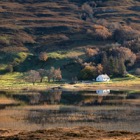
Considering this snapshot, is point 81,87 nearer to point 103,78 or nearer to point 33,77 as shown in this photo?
point 103,78

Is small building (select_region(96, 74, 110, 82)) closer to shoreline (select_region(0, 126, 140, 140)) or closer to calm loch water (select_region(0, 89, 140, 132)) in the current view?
calm loch water (select_region(0, 89, 140, 132))

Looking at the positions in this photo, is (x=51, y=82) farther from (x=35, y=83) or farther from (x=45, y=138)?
(x=45, y=138)

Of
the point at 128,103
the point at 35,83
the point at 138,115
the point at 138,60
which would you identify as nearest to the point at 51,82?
the point at 35,83

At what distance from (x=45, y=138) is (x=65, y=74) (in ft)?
451

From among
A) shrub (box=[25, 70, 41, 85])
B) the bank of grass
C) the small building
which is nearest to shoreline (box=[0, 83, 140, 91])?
the bank of grass

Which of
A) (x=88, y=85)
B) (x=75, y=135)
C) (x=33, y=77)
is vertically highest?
(x=75, y=135)

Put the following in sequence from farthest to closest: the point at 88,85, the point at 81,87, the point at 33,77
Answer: the point at 33,77, the point at 88,85, the point at 81,87

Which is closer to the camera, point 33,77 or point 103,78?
point 103,78

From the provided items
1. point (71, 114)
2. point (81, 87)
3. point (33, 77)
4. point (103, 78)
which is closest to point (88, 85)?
point (81, 87)

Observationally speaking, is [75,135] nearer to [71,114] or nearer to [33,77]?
[71,114]

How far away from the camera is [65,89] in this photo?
461 feet

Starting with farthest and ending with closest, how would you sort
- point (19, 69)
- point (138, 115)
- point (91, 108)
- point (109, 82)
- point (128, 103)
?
1. point (19, 69)
2. point (109, 82)
3. point (128, 103)
4. point (91, 108)
5. point (138, 115)

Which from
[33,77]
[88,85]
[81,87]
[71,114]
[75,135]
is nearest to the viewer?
[75,135]

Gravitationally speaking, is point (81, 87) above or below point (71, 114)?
below
